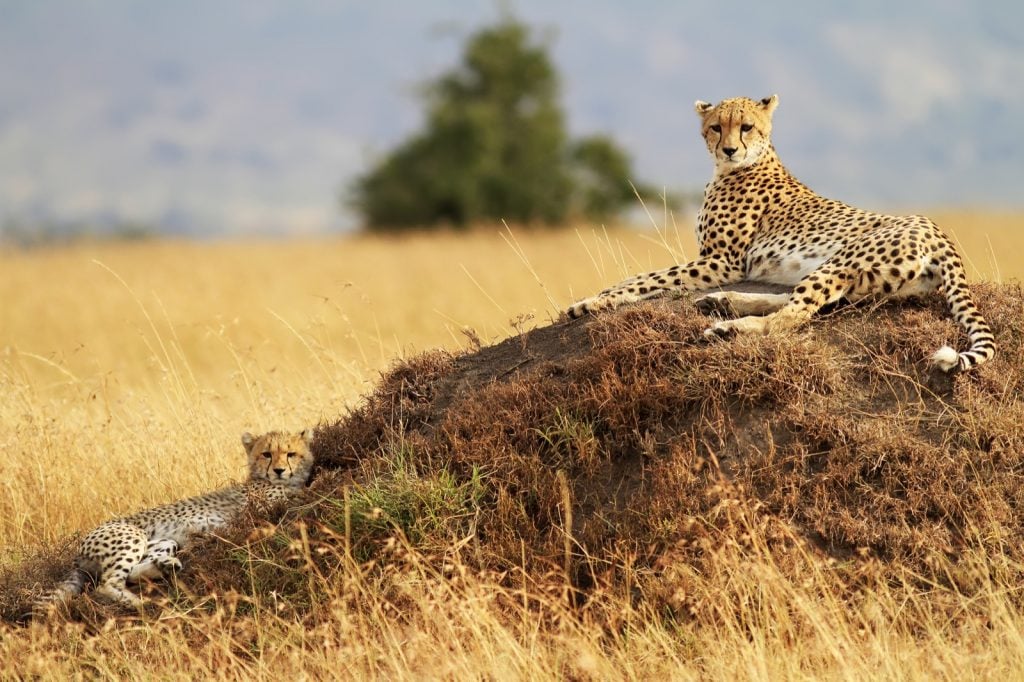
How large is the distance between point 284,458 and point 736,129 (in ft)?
8.47

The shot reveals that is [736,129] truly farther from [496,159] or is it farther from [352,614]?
[496,159]

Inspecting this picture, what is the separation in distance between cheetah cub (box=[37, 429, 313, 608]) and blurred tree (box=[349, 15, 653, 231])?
22069 mm

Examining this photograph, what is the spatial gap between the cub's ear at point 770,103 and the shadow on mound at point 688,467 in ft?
4.46

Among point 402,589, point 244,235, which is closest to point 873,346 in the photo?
point 402,589

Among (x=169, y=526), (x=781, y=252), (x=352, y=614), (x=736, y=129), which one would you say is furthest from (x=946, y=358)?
(x=169, y=526)

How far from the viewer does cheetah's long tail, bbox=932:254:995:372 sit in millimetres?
4543

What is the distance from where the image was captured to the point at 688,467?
443 cm

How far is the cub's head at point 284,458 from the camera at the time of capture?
17.2 feet

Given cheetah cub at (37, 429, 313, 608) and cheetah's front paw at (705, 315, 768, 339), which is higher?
cheetah's front paw at (705, 315, 768, 339)

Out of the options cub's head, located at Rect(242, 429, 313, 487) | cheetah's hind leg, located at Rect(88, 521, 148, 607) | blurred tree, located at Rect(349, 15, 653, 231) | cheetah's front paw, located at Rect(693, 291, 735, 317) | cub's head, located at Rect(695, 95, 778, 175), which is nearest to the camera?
cheetah's hind leg, located at Rect(88, 521, 148, 607)

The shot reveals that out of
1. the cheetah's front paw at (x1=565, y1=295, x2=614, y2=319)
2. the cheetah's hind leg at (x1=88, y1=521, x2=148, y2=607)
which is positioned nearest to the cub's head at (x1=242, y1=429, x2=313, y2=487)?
the cheetah's hind leg at (x1=88, y1=521, x2=148, y2=607)

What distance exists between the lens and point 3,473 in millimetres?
6242

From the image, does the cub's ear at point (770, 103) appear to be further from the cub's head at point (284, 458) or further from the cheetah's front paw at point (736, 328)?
the cub's head at point (284, 458)

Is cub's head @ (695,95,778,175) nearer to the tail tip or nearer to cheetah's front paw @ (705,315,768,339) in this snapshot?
cheetah's front paw @ (705,315,768,339)
